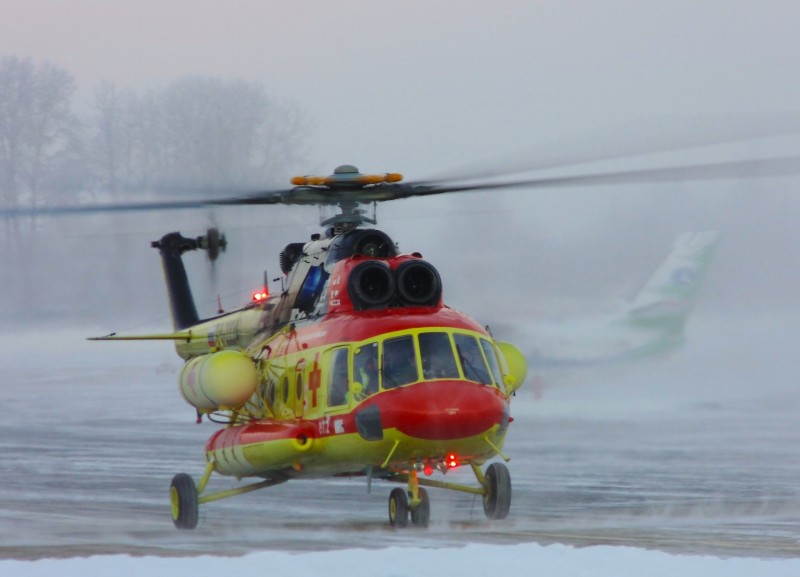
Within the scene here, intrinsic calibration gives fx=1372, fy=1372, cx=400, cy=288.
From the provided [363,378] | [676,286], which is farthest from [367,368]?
[676,286]

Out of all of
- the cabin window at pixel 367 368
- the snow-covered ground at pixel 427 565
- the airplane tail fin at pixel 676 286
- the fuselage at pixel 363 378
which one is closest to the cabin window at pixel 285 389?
the fuselage at pixel 363 378

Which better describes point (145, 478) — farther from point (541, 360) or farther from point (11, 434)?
point (541, 360)

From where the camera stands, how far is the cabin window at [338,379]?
47.1ft

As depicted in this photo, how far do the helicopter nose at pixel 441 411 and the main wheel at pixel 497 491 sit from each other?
54.6 inches

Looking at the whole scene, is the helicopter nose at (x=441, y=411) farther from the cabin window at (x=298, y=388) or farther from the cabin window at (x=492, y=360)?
the cabin window at (x=298, y=388)

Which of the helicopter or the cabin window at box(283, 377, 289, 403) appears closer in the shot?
the helicopter

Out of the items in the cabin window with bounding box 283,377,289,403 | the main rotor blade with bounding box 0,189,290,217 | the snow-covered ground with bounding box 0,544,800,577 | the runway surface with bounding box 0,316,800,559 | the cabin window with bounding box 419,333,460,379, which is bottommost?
the runway surface with bounding box 0,316,800,559

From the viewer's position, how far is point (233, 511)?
739 inches

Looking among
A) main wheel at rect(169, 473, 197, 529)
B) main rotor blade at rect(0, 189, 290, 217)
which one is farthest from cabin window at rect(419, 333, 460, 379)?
main wheel at rect(169, 473, 197, 529)

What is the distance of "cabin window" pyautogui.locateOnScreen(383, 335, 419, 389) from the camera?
14.0 m

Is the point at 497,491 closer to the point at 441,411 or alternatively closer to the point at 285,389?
the point at 441,411

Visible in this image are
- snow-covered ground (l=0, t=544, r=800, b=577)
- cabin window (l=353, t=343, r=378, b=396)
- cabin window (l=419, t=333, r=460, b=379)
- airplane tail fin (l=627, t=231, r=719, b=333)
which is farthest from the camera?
airplane tail fin (l=627, t=231, r=719, b=333)

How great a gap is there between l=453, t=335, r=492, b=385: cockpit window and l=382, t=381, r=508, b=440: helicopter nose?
0.25 meters

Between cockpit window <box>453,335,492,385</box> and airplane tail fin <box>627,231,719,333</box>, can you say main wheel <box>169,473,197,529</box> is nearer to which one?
cockpit window <box>453,335,492,385</box>
